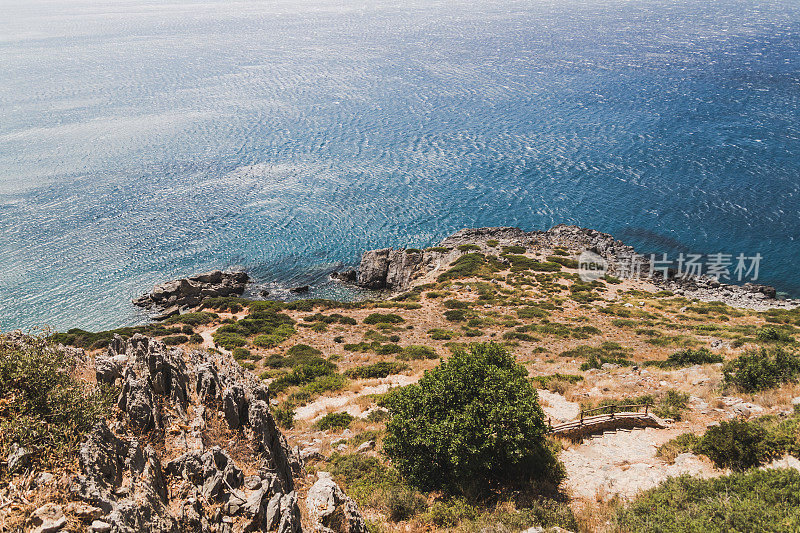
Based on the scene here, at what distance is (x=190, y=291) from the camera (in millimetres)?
56719

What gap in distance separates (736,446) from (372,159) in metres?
77.9

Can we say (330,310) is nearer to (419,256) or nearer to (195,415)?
(419,256)

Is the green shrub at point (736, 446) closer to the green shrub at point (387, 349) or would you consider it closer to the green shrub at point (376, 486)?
the green shrub at point (376, 486)

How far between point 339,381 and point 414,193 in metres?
50.5

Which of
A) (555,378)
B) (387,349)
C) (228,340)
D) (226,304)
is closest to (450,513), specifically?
(555,378)

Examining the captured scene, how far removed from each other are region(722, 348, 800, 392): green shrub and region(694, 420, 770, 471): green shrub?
7229mm

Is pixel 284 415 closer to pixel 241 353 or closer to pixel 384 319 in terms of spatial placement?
pixel 241 353

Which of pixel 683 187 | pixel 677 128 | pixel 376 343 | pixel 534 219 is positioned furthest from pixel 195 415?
pixel 677 128

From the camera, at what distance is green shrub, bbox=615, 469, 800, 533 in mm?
12766

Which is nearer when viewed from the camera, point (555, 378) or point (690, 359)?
point (555, 378)

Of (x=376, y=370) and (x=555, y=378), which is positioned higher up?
(x=555, y=378)

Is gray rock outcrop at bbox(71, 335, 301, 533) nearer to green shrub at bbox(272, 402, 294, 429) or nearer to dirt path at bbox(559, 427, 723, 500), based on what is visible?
green shrub at bbox(272, 402, 294, 429)
